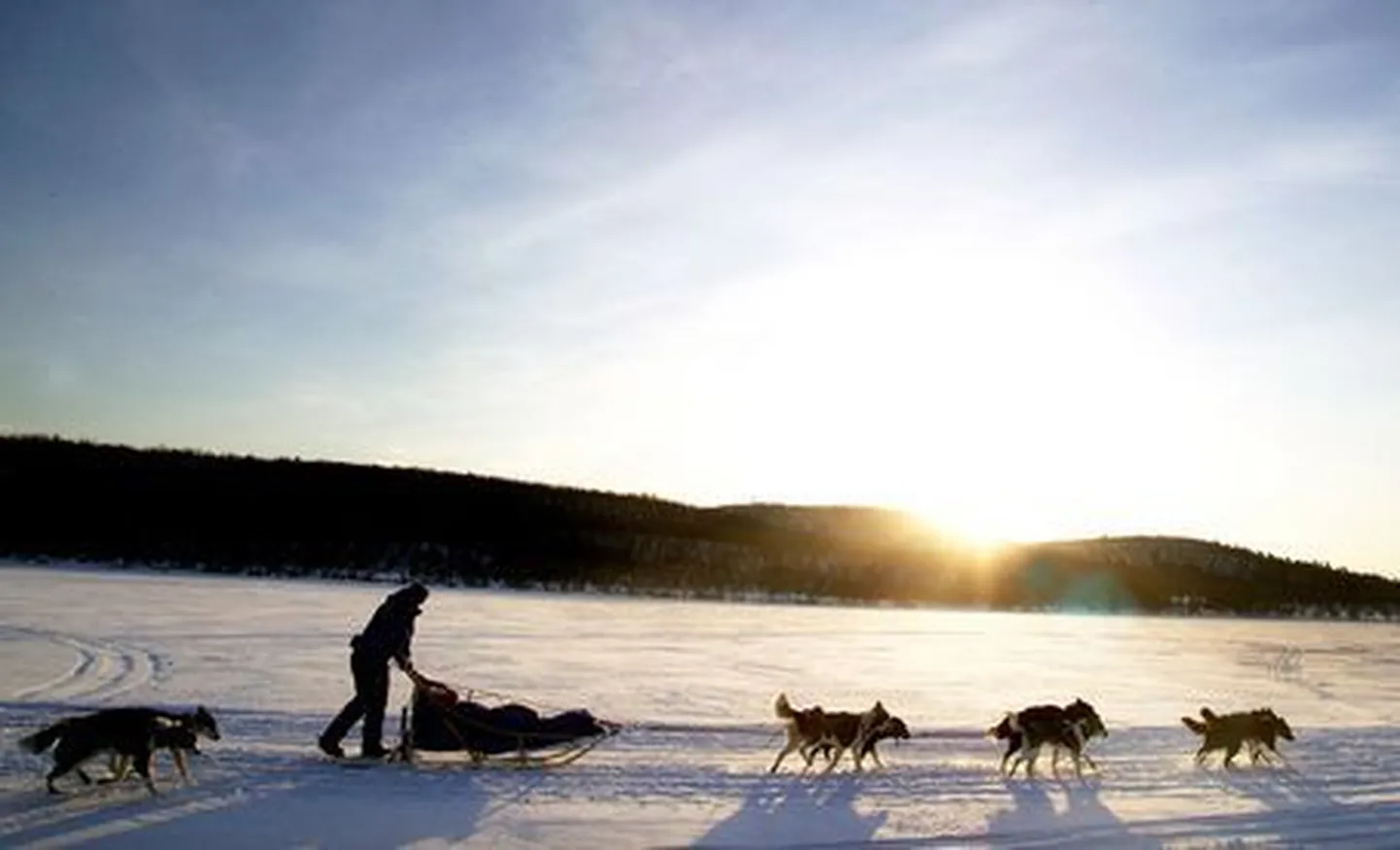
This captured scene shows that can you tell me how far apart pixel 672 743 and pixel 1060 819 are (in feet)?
13.7

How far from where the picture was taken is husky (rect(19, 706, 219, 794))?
28.3ft

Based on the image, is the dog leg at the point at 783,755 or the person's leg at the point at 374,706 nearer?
the person's leg at the point at 374,706

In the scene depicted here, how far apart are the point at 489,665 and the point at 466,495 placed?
226 ft

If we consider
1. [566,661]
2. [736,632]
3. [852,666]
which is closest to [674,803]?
[566,661]

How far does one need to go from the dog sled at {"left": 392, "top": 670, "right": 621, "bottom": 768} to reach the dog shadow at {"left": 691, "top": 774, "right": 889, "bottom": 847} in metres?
1.85

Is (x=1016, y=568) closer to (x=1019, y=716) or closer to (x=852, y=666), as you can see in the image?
(x=852, y=666)

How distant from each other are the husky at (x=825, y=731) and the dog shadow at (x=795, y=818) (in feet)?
1.87

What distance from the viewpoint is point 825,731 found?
450 inches

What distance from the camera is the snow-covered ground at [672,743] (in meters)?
8.51

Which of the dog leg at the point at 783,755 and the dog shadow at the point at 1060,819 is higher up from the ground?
the dog leg at the point at 783,755

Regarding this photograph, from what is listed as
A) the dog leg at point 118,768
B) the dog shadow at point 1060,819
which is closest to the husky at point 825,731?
the dog shadow at point 1060,819

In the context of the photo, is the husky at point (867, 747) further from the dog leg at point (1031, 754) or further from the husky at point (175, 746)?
the husky at point (175, 746)

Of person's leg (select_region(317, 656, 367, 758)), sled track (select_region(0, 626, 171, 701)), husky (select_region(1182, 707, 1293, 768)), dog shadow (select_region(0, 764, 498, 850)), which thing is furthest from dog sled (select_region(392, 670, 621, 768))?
husky (select_region(1182, 707, 1293, 768))

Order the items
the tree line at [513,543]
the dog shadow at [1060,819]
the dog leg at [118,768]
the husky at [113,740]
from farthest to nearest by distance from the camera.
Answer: the tree line at [513,543]
the dog leg at [118,768]
the dog shadow at [1060,819]
the husky at [113,740]
